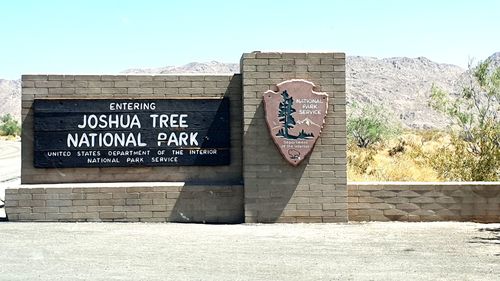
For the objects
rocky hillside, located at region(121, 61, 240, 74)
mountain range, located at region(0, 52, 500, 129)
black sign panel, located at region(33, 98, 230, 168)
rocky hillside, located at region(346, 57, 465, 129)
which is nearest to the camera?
black sign panel, located at region(33, 98, 230, 168)

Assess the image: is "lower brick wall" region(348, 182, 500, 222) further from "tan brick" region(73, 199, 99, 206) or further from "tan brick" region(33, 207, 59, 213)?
"tan brick" region(33, 207, 59, 213)

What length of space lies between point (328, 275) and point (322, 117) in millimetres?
5245

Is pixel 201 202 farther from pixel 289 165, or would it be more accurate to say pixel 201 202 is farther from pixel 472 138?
pixel 472 138

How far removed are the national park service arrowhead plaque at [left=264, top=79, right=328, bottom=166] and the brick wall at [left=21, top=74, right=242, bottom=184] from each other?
94 centimetres

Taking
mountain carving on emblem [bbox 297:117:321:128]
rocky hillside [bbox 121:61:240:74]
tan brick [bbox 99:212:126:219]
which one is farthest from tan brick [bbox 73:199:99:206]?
rocky hillside [bbox 121:61:240:74]

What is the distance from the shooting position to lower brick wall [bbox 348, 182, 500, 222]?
13.6 m

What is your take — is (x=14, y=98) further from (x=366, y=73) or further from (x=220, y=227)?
(x=220, y=227)

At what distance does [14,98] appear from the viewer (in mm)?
153125

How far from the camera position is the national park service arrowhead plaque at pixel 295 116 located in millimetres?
13234

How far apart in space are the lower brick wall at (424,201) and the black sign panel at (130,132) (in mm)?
3104

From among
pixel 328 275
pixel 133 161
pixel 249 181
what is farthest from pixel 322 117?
pixel 328 275

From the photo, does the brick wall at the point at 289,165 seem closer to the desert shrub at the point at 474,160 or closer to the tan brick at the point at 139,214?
the tan brick at the point at 139,214

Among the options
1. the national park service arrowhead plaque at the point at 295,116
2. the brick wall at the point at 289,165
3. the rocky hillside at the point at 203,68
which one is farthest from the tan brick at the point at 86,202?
the rocky hillside at the point at 203,68

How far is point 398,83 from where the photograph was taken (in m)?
115
